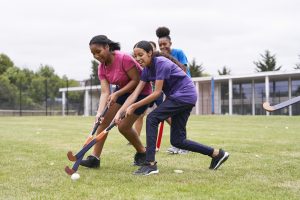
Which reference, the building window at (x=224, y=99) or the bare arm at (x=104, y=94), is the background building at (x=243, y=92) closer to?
the building window at (x=224, y=99)

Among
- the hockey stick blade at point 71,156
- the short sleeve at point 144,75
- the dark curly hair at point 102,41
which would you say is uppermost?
the dark curly hair at point 102,41

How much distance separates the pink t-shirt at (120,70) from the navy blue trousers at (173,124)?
49 centimetres

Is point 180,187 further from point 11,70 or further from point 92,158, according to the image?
point 11,70

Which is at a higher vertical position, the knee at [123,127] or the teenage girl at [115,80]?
the teenage girl at [115,80]

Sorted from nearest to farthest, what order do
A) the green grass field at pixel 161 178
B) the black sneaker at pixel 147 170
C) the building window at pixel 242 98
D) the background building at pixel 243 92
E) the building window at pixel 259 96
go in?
the green grass field at pixel 161 178
the black sneaker at pixel 147 170
the background building at pixel 243 92
the building window at pixel 259 96
the building window at pixel 242 98

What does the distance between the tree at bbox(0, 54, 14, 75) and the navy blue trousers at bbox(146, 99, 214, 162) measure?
6050 centimetres

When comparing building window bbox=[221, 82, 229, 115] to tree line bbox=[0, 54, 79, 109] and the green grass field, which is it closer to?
tree line bbox=[0, 54, 79, 109]

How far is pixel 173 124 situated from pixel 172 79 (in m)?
0.54

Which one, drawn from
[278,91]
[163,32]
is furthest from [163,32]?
[278,91]

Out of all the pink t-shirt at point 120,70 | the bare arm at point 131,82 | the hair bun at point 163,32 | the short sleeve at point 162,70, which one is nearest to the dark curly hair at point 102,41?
the pink t-shirt at point 120,70

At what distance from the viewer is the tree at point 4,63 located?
62.0 meters

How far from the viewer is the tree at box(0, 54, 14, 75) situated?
62.0 metres

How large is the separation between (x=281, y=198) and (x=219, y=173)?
1398mm

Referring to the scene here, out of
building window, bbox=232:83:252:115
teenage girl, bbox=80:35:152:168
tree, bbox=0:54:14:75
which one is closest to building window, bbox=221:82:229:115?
building window, bbox=232:83:252:115
